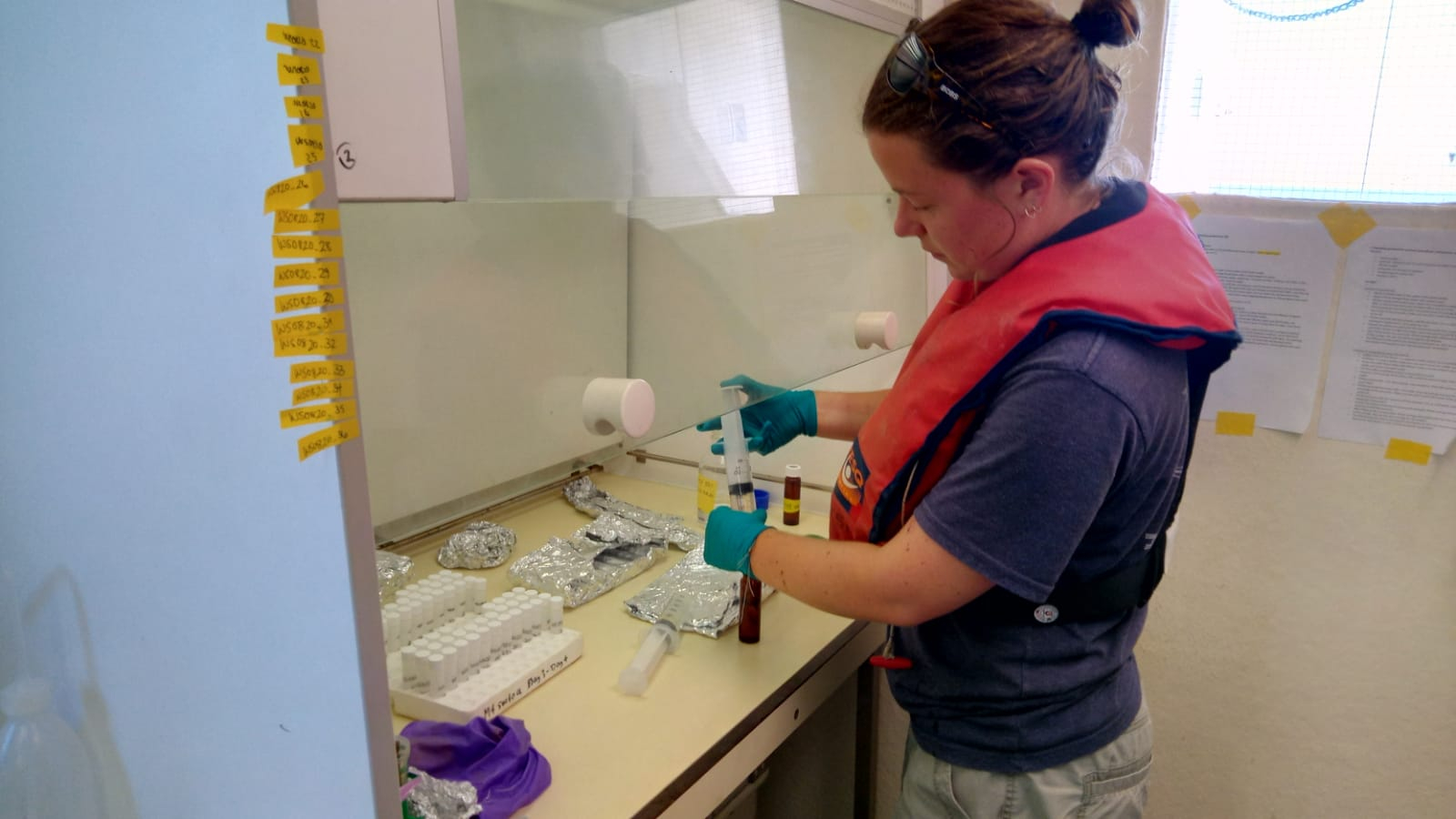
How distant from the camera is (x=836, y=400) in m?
1.30

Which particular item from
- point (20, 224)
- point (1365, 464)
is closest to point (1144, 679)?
point (1365, 464)

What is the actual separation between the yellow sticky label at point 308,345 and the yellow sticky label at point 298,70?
14 cm

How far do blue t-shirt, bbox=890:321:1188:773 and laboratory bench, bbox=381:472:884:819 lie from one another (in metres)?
0.17

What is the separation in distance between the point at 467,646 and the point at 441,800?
252mm

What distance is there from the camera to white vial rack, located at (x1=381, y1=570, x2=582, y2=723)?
3.11 feet

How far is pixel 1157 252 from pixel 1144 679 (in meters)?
0.95

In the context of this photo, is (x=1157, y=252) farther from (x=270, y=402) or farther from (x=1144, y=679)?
(x=1144, y=679)

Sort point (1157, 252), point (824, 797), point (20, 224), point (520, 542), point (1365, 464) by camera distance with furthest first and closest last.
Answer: point (824, 797) → point (520, 542) → point (1365, 464) → point (1157, 252) → point (20, 224)

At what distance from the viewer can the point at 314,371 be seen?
52 centimetres

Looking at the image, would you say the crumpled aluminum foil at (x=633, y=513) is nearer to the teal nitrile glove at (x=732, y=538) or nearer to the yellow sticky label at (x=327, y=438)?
the teal nitrile glove at (x=732, y=538)

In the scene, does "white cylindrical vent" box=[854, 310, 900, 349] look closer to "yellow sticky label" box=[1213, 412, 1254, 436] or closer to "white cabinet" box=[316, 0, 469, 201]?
"yellow sticky label" box=[1213, 412, 1254, 436]

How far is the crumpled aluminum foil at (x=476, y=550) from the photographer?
1305 mm

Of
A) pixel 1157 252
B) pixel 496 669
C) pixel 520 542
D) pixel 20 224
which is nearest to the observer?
pixel 20 224


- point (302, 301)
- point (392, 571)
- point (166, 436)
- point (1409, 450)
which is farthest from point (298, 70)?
point (1409, 450)
